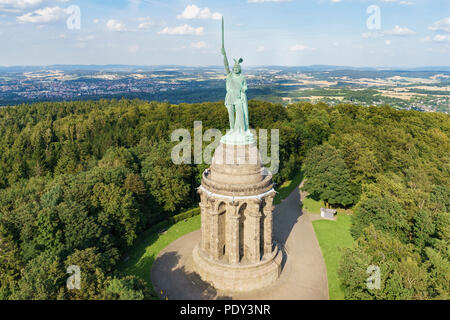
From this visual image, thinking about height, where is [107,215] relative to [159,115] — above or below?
below

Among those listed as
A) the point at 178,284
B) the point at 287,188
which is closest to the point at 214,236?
the point at 178,284

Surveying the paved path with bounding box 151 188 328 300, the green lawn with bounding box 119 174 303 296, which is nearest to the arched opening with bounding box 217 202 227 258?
the paved path with bounding box 151 188 328 300

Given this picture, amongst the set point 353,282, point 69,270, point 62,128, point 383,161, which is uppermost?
point 62,128

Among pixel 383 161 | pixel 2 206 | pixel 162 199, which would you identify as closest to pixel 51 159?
pixel 2 206

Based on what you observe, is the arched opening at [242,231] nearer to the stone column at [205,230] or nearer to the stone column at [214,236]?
the stone column at [214,236]

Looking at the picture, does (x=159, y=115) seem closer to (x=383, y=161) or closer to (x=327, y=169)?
(x=327, y=169)
